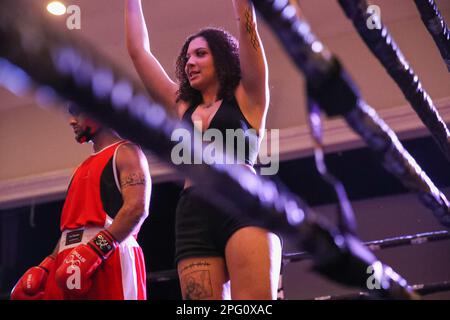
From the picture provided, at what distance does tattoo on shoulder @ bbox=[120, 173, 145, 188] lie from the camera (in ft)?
5.08

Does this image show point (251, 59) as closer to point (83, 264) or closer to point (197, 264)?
point (197, 264)

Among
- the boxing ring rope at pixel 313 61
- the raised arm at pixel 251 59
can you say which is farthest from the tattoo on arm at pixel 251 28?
the boxing ring rope at pixel 313 61

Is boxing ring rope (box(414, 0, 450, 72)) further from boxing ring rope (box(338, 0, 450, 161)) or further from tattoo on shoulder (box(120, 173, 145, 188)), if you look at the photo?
tattoo on shoulder (box(120, 173, 145, 188))

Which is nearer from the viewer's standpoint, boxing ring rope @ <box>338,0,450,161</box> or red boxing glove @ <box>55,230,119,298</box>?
boxing ring rope @ <box>338,0,450,161</box>

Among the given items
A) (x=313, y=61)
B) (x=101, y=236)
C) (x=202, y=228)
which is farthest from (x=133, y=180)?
(x=313, y=61)

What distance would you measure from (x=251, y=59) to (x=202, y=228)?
0.37 meters

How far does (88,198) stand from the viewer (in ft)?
5.12

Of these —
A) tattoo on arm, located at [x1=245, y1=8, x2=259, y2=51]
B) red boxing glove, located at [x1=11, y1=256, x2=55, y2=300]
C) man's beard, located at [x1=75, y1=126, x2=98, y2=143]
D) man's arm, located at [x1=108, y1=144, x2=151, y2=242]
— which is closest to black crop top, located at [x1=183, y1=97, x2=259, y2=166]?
tattoo on arm, located at [x1=245, y1=8, x2=259, y2=51]

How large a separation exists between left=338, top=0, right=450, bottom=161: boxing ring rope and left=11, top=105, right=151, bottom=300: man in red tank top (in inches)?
31.6

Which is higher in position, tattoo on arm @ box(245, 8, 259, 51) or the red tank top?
tattoo on arm @ box(245, 8, 259, 51)

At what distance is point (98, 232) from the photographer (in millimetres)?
1486

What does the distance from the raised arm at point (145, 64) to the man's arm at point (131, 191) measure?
20 cm

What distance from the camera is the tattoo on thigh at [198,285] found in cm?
115
